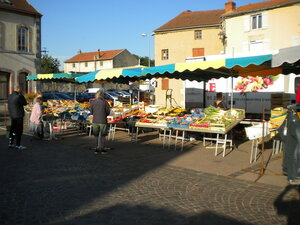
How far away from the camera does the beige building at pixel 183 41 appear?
36.8 metres

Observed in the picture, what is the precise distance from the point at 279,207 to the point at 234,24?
3001 cm

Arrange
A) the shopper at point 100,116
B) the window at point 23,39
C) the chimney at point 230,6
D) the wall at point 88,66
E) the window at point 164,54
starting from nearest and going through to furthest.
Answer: the shopper at point 100,116
the window at point 23,39
the chimney at point 230,6
the window at point 164,54
the wall at point 88,66

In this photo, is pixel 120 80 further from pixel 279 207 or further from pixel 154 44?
pixel 154 44

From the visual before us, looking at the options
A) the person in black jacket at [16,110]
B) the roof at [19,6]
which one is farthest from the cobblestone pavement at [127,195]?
the roof at [19,6]

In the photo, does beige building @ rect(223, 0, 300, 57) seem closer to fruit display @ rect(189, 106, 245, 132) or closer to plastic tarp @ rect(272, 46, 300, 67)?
fruit display @ rect(189, 106, 245, 132)

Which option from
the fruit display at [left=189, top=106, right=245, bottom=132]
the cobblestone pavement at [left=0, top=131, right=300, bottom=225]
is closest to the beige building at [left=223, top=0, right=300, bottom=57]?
the fruit display at [left=189, top=106, right=245, bottom=132]

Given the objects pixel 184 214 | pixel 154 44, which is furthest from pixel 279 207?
pixel 154 44

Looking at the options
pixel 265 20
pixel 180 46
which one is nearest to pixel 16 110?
pixel 265 20

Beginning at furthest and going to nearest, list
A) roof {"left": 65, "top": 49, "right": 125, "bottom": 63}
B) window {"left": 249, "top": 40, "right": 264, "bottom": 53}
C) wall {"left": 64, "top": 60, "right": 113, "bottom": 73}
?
roof {"left": 65, "top": 49, "right": 125, "bottom": 63}
wall {"left": 64, "top": 60, "right": 113, "bottom": 73}
window {"left": 249, "top": 40, "right": 264, "bottom": 53}

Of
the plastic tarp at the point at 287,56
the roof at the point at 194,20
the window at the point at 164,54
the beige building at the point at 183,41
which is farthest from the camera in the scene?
the window at the point at 164,54

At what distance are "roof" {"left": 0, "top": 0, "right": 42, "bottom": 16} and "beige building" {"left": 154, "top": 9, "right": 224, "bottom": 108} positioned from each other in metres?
15.7

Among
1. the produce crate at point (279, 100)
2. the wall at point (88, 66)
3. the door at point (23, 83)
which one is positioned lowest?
the produce crate at point (279, 100)

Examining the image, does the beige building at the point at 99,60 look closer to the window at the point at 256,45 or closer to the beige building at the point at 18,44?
Answer: the beige building at the point at 18,44

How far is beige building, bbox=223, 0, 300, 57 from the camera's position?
27859 millimetres
